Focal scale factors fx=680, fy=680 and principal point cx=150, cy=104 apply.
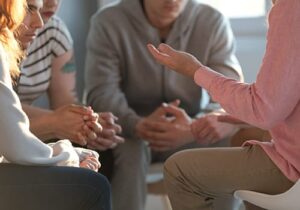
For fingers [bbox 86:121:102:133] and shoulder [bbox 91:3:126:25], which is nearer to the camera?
fingers [bbox 86:121:102:133]

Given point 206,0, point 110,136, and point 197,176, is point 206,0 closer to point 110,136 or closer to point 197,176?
point 110,136

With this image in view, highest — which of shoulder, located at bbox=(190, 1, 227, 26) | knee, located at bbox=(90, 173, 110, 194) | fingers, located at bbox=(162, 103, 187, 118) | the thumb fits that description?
the thumb

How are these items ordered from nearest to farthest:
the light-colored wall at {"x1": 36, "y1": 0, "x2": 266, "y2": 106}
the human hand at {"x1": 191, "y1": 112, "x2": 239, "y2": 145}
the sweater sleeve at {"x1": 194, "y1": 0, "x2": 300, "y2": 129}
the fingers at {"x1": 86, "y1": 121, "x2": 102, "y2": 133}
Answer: the sweater sleeve at {"x1": 194, "y1": 0, "x2": 300, "y2": 129}
the fingers at {"x1": 86, "y1": 121, "x2": 102, "y2": 133}
the human hand at {"x1": 191, "y1": 112, "x2": 239, "y2": 145}
the light-colored wall at {"x1": 36, "y1": 0, "x2": 266, "y2": 106}

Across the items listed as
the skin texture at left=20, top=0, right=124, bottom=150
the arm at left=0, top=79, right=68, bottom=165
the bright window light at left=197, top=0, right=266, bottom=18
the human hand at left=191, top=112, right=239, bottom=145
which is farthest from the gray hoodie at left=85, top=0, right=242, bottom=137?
the arm at left=0, top=79, right=68, bottom=165

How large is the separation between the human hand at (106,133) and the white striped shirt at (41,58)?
259 millimetres

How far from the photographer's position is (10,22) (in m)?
1.36

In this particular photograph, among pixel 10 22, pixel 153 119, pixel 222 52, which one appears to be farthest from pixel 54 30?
pixel 10 22

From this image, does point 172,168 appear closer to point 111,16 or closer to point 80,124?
point 80,124

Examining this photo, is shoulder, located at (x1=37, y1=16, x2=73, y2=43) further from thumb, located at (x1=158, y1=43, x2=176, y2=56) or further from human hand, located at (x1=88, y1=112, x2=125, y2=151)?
thumb, located at (x1=158, y1=43, x2=176, y2=56)

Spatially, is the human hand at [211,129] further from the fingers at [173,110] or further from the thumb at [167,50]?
the thumb at [167,50]

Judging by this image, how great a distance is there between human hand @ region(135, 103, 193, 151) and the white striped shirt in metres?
0.33

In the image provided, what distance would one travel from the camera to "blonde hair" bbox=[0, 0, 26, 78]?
52.9 inches

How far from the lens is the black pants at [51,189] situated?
1248 mm

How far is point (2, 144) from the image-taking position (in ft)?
4.11
